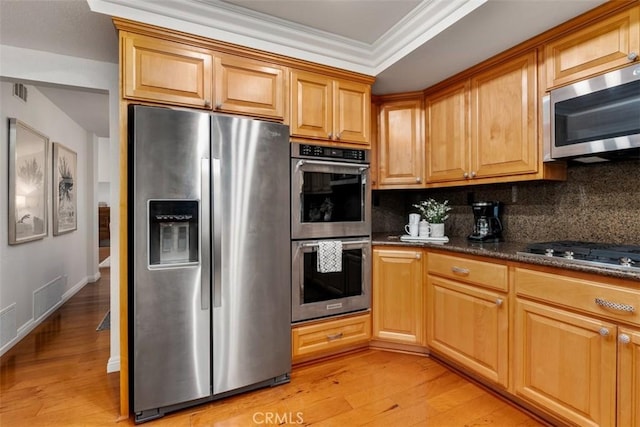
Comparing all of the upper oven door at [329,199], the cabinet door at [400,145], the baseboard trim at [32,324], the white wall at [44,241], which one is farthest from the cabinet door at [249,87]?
the baseboard trim at [32,324]

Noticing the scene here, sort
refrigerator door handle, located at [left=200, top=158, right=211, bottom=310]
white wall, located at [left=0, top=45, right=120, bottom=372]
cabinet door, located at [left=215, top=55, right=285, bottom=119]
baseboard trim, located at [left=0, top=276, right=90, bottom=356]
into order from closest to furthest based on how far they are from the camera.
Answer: refrigerator door handle, located at [left=200, top=158, right=211, bottom=310] → cabinet door, located at [left=215, top=55, right=285, bottom=119] → white wall, located at [left=0, top=45, right=120, bottom=372] → baseboard trim, located at [left=0, top=276, right=90, bottom=356]

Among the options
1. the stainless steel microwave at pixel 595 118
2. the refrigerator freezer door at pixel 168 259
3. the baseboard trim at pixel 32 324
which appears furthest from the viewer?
the baseboard trim at pixel 32 324

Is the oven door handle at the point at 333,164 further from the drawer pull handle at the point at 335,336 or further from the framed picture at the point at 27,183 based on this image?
the framed picture at the point at 27,183

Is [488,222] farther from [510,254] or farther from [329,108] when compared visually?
[329,108]

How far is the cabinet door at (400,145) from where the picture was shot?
2.83 metres

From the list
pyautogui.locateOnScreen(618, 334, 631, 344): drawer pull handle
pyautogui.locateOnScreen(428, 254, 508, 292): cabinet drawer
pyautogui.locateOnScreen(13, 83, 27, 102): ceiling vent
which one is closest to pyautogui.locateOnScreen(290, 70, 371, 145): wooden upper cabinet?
pyautogui.locateOnScreen(428, 254, 508, 292): cabinet drawer

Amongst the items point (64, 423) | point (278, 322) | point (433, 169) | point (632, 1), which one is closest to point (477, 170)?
point (433, 169)

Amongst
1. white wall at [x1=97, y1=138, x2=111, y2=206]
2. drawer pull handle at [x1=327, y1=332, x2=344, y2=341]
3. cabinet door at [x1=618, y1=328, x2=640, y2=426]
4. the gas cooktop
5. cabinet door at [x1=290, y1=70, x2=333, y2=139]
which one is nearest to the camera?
cabinet door at [x1=618, y1=328, x2=640, y2=426]

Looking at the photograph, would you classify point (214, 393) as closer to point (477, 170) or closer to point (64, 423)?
point (64, 423)

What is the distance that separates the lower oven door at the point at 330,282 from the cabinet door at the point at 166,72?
1165mm

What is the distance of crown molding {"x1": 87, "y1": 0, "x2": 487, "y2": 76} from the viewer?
1.77 m

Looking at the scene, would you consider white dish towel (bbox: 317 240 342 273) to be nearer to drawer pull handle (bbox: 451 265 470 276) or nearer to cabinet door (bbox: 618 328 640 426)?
drawer pull handle (bbox: 451 265 470 276)

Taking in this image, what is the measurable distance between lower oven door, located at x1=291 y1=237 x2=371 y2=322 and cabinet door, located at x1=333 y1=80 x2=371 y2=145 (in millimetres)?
817

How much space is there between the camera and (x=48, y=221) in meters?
3.47
